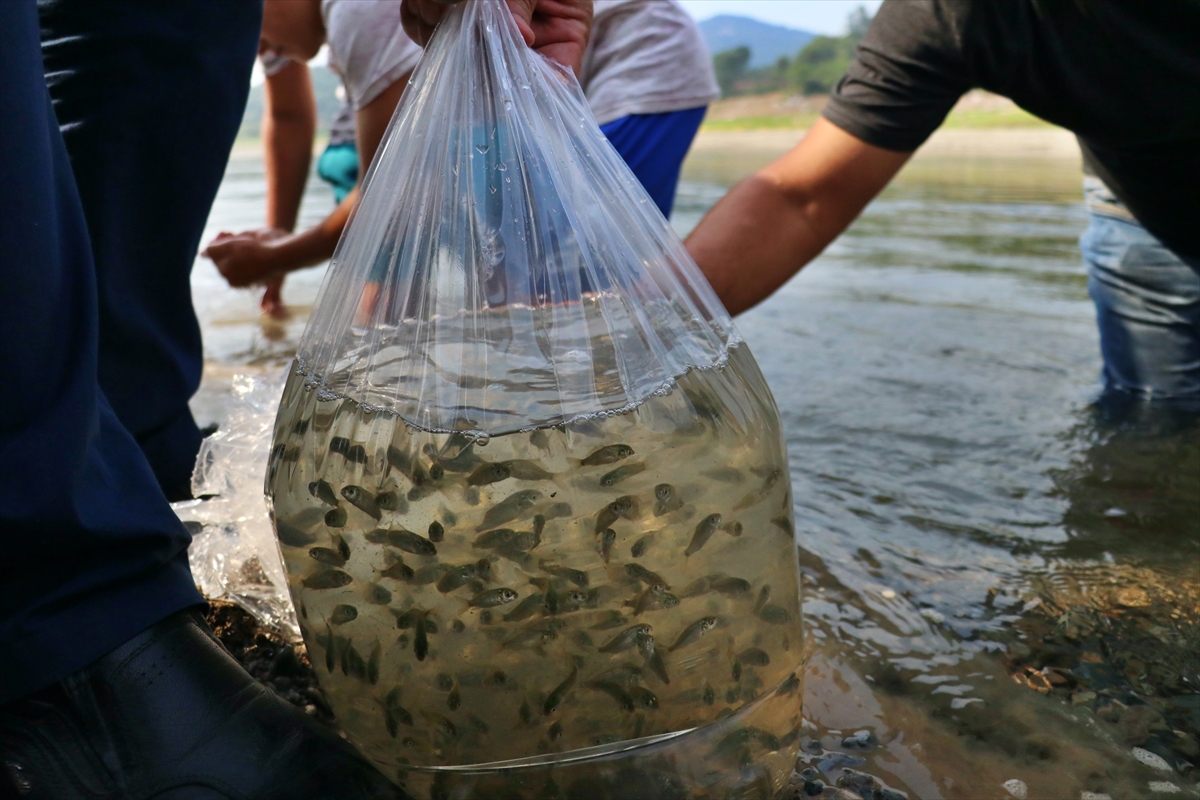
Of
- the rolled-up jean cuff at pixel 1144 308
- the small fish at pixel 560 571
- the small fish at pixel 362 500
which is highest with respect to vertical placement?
the small fish at pixel 362 500

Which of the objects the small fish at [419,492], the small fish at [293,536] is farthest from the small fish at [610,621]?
the small fish at [293,536]

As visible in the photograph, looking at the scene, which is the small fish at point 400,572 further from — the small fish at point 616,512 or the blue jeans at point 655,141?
the blue jeans at point 655,141

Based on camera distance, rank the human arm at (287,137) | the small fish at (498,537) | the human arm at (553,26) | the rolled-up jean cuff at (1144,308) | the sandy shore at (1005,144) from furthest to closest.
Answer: the sandy shore at (1005,144) < the human arm at (287,137) < the rolled-up jean cuff at (1144,308) < the human arm at (553,26) < the small fish at (498,537)

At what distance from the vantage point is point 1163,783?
3.92 feet

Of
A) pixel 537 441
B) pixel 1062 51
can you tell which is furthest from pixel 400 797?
pixel 1062 51

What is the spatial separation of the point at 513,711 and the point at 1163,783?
815 millimetres

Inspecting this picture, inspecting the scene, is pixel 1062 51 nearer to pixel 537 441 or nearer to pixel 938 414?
pixel 938 414

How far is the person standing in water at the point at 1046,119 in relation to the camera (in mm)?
Answer: 1873

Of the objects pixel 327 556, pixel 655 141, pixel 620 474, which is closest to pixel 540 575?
pixel 620 474

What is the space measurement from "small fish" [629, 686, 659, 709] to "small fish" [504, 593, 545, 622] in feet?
0.44

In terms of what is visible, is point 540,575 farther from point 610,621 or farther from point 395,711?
point 395,711

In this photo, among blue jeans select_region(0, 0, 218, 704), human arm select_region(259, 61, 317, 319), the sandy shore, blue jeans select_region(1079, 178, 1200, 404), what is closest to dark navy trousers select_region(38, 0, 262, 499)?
blue jeans select_region(0, 0, 218, 704)

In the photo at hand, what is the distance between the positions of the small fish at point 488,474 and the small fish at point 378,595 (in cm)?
15

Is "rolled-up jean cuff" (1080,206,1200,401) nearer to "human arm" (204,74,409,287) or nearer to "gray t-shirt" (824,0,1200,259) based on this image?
"gray t-shirt" (824,0,1200,259)
